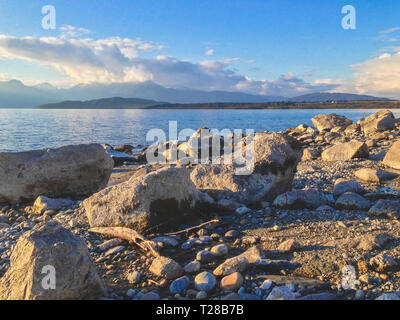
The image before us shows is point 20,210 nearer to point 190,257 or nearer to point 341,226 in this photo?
point 190,257

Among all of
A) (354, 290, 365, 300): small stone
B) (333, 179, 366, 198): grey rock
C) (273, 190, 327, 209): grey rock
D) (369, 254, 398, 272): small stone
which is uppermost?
(333, 179, 366, 198): grey rock

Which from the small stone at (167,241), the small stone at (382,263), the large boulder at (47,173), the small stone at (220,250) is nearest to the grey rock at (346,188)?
the small stone at (382,263)

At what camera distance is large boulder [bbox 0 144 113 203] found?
25.6 feet

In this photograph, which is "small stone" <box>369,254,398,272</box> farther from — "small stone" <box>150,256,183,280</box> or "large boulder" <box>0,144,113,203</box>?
"large boulder" <box>0,144,113,203</box>

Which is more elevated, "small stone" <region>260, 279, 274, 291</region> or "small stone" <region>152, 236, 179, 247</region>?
"small stone" <region>260, 279, 274, 291</region>

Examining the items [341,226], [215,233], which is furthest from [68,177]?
[341,226]

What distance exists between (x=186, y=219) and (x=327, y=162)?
7.35 m

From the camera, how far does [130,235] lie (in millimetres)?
4844

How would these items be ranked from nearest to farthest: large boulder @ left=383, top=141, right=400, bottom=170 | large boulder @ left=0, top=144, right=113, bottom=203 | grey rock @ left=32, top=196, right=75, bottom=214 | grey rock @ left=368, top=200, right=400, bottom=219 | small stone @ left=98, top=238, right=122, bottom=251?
small stone @ left=98, top=238, right=122, bottom=251
grey rock @ left=368, top=200, right=400, bottom=219
grey rock @ left=32, top=196, right=75, bottom=214
large boulder @ left=0, top=144, right=113, bottom=203
large boulder @ left=383, top=141, right=400, bottom=170

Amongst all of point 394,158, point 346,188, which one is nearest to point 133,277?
point 346,188

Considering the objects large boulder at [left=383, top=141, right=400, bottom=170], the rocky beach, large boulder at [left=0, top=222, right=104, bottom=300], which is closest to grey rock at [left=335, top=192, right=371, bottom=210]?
the rocky beach

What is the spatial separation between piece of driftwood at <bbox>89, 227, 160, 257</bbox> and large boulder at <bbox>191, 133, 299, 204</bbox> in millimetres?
2060

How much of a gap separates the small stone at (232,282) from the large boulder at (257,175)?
2866 mm
